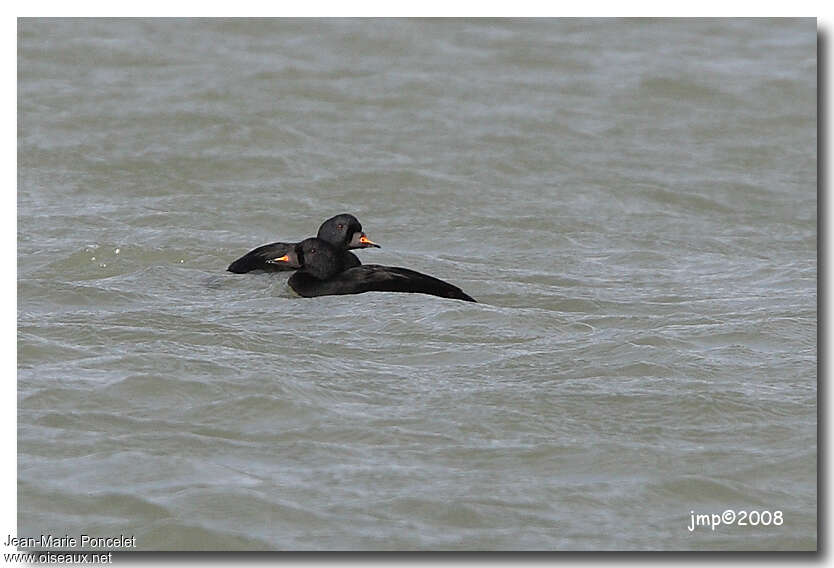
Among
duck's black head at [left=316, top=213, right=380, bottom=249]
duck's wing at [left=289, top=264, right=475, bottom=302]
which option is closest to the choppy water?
duck's wing at [left=289, top=264, right=475, bottom=302]

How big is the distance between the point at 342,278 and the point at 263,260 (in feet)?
2.11

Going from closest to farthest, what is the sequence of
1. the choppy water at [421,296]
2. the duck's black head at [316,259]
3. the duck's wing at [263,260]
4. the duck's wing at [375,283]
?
Result: the choppy water at [421,296] → the duck's wing at [375,283] → the duck's black head at [316,259] → the duck's wing at [263,260]

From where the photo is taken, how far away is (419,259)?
1095 cm

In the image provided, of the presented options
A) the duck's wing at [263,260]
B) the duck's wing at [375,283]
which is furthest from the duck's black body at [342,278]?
the duck's wing at [263,260]

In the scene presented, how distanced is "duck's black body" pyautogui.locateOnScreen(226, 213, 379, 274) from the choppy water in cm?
27

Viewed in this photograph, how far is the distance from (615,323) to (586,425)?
212 centimetres

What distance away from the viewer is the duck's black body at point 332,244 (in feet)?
32.8

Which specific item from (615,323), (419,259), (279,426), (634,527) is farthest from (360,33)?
(634,527)

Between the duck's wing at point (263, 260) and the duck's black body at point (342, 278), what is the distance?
11 centimetres

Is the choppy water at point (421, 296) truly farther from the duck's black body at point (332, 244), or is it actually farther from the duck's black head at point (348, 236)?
the duck's black head at point (348, 236)

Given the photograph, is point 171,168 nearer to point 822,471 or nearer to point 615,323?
point 615,323

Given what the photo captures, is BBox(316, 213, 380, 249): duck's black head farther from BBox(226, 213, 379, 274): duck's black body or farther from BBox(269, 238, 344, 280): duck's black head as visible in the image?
BBox(269, 238, 344, 280): duck's black head

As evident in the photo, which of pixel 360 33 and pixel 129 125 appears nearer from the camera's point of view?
pixel 129 125

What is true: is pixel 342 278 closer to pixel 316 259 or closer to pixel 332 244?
pixel 316 259
